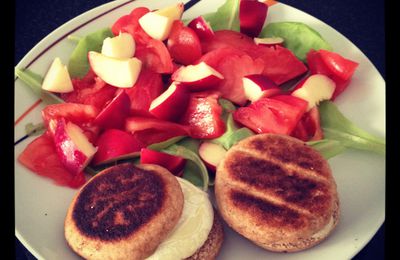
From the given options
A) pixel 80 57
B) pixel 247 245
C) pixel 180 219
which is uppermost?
pixel 80 57

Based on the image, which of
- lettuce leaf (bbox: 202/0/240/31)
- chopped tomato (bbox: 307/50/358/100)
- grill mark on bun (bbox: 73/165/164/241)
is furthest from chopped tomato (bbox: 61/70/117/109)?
chopped tomato (bbox: 307/50/358/100)

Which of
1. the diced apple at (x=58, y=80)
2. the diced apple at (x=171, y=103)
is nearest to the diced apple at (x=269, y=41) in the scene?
the diced apple at (x=171, y=103)

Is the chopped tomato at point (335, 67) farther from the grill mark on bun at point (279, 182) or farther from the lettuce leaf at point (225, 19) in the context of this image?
the grill mark on bun at point (279, 182)

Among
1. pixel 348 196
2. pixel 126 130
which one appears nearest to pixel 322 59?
pixel 348 196

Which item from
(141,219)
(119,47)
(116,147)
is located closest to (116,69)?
(119,47)

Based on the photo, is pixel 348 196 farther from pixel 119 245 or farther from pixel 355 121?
pixel 119 245

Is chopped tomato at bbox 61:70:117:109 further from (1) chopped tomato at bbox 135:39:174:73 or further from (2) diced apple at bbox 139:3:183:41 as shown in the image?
(2) diced apple at bbox 139:3:183:41

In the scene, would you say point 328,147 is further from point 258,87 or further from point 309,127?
point 258,87
